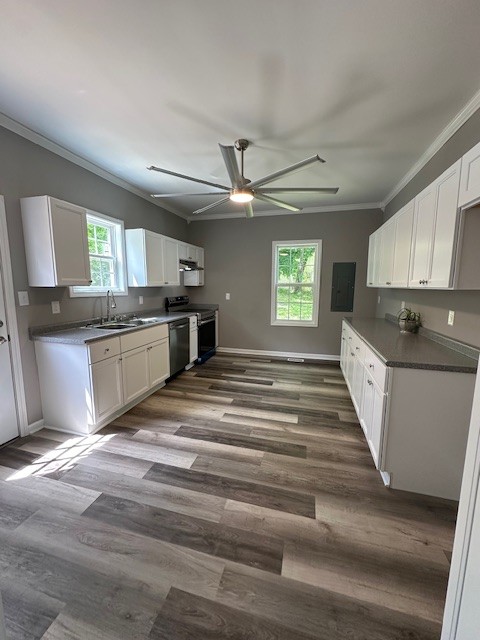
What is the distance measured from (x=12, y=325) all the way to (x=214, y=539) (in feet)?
7.86

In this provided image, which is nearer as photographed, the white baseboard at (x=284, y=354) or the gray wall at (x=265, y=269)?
the gray wall at (x=265, y=269)

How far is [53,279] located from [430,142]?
380cm

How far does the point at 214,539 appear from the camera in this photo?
1526 mm

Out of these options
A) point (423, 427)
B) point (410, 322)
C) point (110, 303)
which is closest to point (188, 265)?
point (110, 303)

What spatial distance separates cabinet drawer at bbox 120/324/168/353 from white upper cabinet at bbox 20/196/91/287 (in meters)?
0.78

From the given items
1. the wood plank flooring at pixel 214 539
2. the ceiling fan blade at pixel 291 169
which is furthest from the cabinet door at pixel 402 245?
the wood plank flooring at pixel 214 539

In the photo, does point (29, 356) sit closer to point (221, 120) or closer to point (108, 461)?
point (108, 461)

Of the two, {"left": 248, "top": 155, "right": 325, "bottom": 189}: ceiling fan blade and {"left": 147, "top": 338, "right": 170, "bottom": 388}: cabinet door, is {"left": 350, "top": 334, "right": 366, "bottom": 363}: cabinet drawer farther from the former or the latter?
{"left": 147, "top": 338, "right": 170, "bottom": 388}: cabinet door

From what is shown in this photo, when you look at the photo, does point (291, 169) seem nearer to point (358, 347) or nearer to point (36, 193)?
point (358, 347)

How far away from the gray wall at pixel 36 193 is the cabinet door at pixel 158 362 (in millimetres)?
823

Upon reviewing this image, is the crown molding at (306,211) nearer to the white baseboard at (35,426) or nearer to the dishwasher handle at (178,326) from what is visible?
the dishwasher handle at (178,326)

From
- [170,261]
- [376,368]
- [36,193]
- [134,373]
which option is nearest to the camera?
[376,368]

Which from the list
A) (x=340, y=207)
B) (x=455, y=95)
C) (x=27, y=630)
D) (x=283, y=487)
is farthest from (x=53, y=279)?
(x=340, y=207)

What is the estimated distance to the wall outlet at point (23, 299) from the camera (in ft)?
7.95
